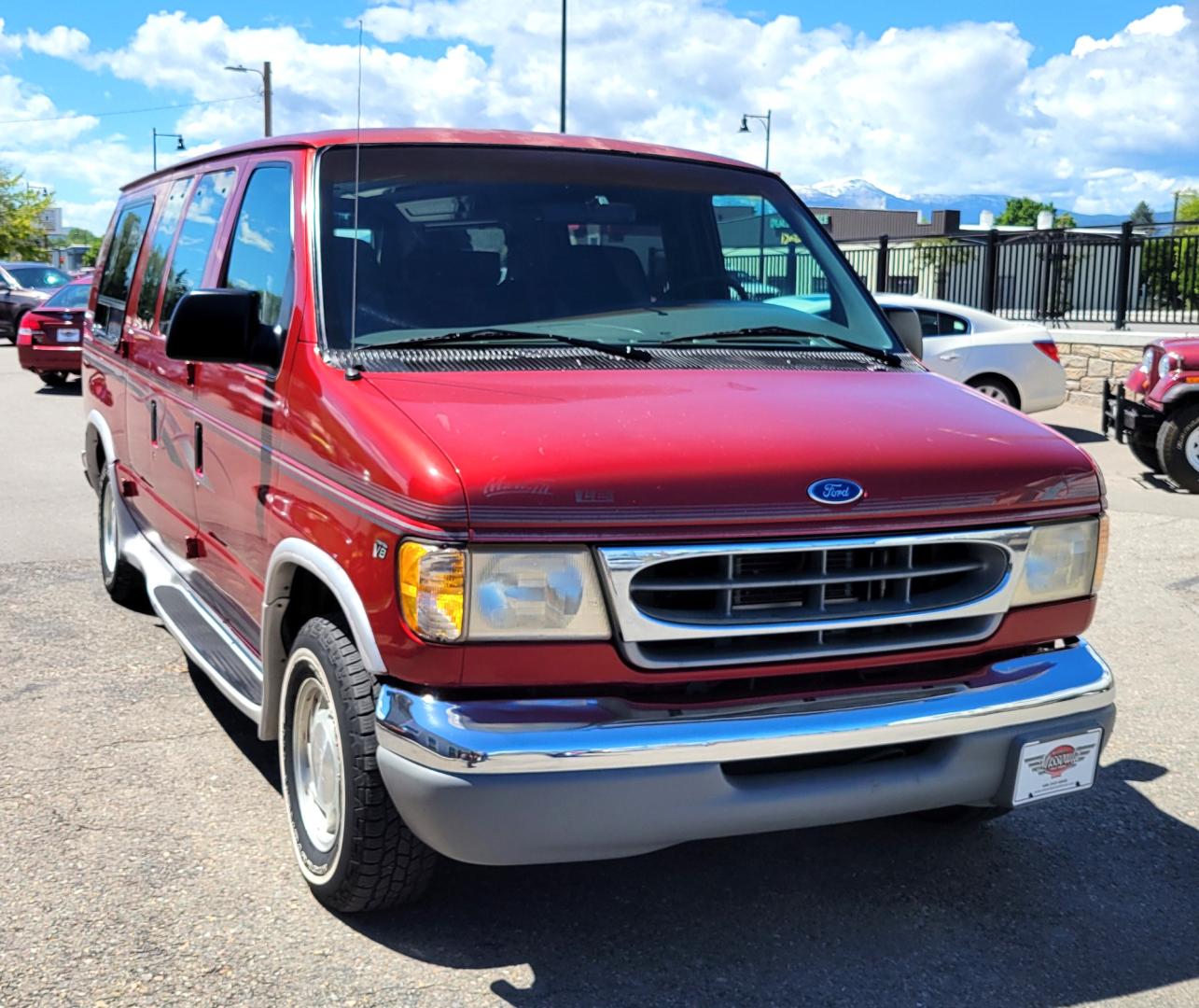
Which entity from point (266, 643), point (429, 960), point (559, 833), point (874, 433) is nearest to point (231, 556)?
point (266, 643)

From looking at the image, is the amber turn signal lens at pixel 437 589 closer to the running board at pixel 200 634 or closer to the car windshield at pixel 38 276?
the running board at pixel 200 634

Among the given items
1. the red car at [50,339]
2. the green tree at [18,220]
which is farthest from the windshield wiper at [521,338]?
the green tree at [18,220]


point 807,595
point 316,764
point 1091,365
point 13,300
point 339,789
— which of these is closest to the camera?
point 807,595

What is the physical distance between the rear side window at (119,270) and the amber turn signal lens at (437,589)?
3593 millimetres

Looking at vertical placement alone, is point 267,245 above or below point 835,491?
above

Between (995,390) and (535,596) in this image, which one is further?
(995,390)

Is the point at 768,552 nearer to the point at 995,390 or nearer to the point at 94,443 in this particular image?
the point at 94,443

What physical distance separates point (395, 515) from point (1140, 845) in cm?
259

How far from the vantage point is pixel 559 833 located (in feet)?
9.85

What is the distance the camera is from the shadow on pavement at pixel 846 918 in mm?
3357

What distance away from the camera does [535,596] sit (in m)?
3.03

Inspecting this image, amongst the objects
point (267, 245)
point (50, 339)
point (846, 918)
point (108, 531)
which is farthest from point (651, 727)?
point (50, 339)

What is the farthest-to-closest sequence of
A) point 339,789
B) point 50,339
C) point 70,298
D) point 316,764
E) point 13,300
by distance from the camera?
point 13,300, point 70,298, point 50,339, point 316,764, point 339,789

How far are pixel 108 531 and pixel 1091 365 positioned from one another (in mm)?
14050
